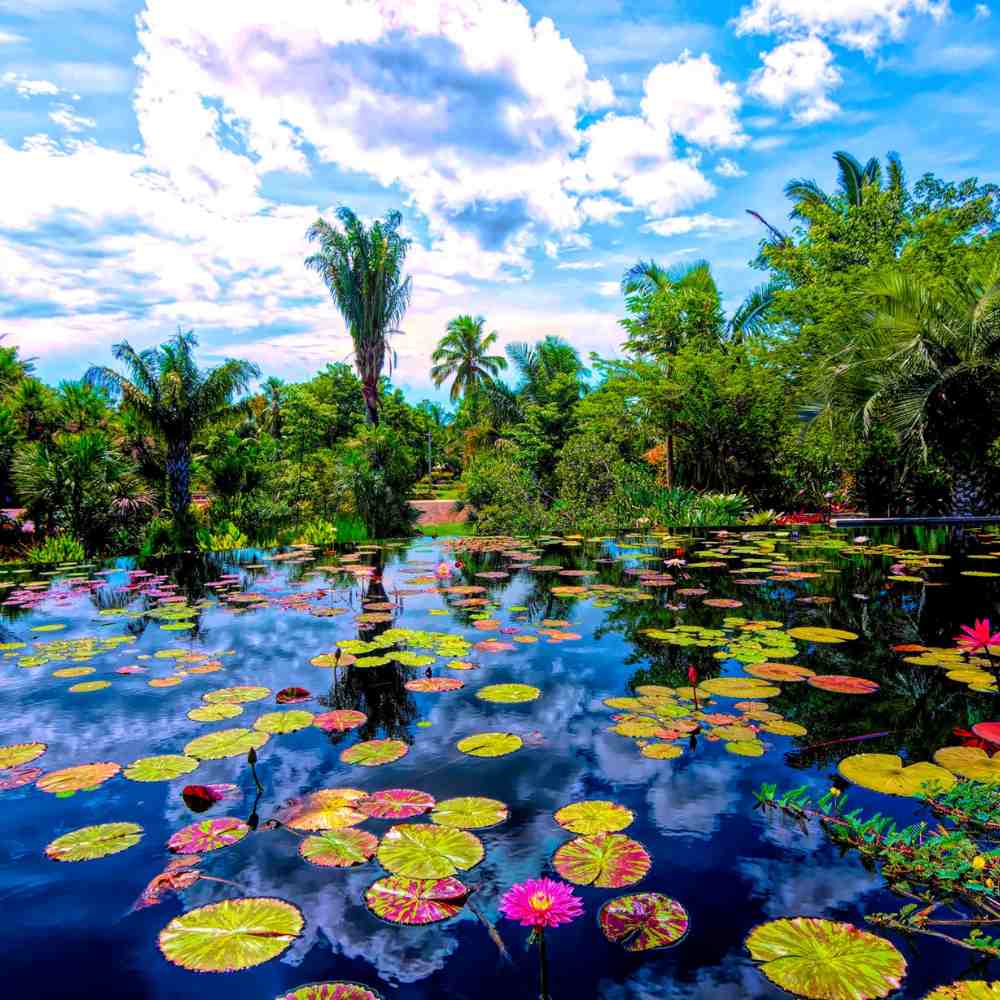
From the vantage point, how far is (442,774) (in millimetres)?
2508

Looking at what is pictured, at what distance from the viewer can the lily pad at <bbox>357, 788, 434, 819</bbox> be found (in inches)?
85.7

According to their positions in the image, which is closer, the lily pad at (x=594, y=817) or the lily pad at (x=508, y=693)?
the lily pad at (x=594, y=817)

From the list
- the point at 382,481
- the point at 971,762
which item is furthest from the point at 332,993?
the point at 382,481

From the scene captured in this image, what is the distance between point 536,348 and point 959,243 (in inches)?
590

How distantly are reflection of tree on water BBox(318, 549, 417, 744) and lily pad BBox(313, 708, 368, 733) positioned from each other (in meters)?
0.04

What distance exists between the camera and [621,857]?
1.90 m

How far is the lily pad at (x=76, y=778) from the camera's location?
8.04ft

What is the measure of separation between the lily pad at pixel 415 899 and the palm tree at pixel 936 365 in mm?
10313

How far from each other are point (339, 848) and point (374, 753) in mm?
695

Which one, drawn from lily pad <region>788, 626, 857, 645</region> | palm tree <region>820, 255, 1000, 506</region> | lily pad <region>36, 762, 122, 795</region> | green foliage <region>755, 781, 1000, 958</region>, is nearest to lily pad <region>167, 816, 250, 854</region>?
lily pad <region>36, 762, 122, 795</region>

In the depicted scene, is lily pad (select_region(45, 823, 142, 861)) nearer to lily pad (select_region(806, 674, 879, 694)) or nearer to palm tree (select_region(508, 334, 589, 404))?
lily pad (select_region(806, 674, 879, 694))

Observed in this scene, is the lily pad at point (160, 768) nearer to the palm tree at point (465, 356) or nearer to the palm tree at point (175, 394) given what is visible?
the palm tree at point (175, 394)

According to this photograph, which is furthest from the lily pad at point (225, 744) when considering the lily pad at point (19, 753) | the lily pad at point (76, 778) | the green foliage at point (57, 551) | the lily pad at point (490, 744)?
the green foliage at point (57, 551)

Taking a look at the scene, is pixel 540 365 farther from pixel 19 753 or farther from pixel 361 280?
pixel 19 753
